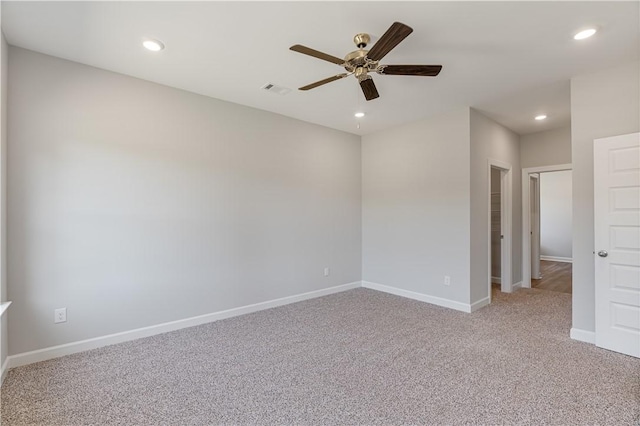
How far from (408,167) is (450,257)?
1.49 meters

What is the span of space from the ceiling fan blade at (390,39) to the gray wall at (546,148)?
14.3 feet

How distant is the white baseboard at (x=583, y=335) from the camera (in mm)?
3016

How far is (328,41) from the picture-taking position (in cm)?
250

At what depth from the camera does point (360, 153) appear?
5.47m

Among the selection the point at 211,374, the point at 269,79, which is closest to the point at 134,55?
the point at 269,79

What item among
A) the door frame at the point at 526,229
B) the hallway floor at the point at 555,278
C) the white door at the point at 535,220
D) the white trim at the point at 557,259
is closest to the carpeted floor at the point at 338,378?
the door frame at the point at 526,229

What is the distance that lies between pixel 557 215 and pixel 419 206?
6077mm

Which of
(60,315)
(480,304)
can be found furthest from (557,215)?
(60,315)

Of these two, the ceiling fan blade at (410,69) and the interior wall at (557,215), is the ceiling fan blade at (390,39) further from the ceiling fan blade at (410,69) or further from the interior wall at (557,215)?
the interior wall at (557,215)

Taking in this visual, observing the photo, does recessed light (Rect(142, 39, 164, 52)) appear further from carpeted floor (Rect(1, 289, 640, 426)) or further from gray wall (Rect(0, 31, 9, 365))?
carpeted floor (Rect(1, 289, 640, 426))

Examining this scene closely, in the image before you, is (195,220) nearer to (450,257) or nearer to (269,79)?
(269,79)

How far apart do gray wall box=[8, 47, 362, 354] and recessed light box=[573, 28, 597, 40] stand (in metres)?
3.19

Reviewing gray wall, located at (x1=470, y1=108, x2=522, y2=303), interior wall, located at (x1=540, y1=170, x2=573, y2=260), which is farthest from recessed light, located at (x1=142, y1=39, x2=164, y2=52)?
interior wall, located at (x1=540, y1=170, x2=573, y2=260)

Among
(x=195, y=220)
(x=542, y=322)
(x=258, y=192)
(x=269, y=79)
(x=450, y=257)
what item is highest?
(x=269, y=79)
